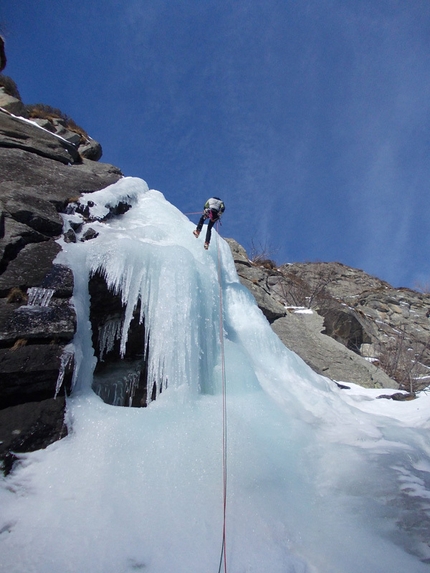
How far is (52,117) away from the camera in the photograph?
35.8 ft

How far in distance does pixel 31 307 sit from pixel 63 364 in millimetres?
757

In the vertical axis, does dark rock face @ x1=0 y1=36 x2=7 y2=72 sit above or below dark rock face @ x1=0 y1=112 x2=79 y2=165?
above

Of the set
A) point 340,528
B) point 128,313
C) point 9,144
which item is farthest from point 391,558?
point 9,144

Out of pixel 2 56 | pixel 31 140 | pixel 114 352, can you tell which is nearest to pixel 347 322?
pixel 114 352

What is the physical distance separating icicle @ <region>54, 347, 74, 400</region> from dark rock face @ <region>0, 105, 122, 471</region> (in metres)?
0.01

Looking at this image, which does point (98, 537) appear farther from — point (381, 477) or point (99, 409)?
point (381, 477)

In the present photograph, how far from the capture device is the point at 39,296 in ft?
12.4

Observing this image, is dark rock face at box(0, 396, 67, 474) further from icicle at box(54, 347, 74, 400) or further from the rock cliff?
icicle at box(54, 347, 74, 400)

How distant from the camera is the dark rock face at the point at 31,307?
304 centimetres

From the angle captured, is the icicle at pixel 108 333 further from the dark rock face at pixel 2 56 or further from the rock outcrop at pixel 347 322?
the dark rock face at pixel 2 56

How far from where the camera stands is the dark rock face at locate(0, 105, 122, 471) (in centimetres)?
304

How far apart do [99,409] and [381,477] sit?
8.97 feet

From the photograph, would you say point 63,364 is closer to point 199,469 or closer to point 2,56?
point 199,469

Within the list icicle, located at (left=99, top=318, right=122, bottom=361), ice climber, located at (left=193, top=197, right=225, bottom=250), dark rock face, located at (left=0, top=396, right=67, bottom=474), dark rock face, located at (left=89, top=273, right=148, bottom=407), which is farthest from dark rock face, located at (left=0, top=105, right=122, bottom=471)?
ice climber, located at (left=193, top=197, right=225, bottom=250)
